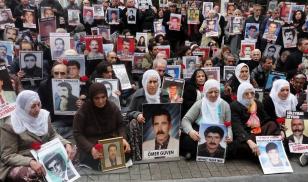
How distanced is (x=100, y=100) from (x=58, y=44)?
3.32 m

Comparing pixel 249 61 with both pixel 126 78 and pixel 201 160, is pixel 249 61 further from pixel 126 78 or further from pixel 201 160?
pixel 201 160

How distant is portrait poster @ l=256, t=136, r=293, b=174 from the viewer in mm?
5777

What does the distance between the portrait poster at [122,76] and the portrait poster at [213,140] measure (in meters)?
2.34

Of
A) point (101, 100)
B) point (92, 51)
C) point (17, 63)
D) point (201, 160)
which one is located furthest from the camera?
point (92, 51)

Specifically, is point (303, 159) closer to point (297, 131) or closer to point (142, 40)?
point (297, 131)

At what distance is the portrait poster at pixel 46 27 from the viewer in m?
9.20

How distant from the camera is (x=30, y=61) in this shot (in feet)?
24.6

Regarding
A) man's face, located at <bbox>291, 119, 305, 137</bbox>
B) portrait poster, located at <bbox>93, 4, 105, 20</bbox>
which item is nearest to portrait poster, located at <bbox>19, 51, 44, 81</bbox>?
portrait poster, located at <bbox>93, 4, 105, 20</bbox>

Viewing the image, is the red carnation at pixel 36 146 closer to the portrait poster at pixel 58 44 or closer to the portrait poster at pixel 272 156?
the portrait poster at pixel 272 156

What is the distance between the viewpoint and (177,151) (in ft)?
20.0

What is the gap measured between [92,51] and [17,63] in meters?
1.48

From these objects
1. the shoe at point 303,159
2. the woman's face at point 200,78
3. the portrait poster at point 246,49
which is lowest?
the shoe at point 303,159

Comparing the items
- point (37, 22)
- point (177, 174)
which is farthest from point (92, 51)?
point (177, 174)

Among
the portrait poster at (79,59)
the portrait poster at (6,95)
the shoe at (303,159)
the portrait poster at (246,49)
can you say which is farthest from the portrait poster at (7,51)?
the shoe at (303,159)
